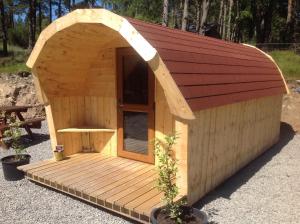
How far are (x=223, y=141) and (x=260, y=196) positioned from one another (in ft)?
3.52

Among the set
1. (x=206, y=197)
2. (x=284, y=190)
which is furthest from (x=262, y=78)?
(x=206, y=197)

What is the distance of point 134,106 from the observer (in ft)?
19.3

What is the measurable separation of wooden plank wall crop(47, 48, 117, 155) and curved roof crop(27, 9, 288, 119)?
4.18 ft

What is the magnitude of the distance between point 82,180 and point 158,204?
152cm

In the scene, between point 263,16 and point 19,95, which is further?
point 263,16

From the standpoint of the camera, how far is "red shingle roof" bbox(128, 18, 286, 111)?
4.14 meters

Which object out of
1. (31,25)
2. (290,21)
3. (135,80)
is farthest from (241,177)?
(31,25)

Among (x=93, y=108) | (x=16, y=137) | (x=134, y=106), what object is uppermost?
(x=134, y=106)

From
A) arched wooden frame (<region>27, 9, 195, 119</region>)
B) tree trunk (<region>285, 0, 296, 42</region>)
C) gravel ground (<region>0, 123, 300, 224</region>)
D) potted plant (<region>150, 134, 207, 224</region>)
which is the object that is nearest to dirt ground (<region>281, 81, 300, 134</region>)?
gravel ground (<region>0, 123, 300, 224</region>)

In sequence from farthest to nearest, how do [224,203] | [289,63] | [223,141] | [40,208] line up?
[289,63], [223,141], [224,203], [40,208]

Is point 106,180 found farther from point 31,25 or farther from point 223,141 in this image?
point 31,25

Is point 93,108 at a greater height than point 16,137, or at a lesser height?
greater

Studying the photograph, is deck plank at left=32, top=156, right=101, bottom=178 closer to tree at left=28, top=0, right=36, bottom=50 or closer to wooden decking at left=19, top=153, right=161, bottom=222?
wooden decking at left=19, top=153, right=161, bottom=222

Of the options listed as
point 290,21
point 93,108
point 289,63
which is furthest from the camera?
point 290,21
